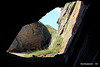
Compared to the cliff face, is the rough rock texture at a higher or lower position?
lower

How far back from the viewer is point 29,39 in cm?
2464

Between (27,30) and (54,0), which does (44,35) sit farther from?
(54,0)

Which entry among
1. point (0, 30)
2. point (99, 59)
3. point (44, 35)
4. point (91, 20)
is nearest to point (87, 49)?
point (99, 59)

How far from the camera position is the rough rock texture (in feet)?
79.4

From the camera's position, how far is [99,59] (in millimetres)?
3709

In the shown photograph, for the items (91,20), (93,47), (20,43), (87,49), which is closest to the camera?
(93,47)

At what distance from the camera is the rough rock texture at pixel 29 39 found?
79.4 feet

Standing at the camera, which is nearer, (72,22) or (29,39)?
(72,22)

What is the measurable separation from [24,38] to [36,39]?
8.60 ft

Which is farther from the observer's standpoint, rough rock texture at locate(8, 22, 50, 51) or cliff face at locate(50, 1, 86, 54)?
rough rock texture at locate(8, 22, 50, 51)

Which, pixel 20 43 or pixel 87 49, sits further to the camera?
pixel 20 43

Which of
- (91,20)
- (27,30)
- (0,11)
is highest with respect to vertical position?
(0,11)

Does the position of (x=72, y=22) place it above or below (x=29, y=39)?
above

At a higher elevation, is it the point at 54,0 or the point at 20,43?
the point at 54,0
